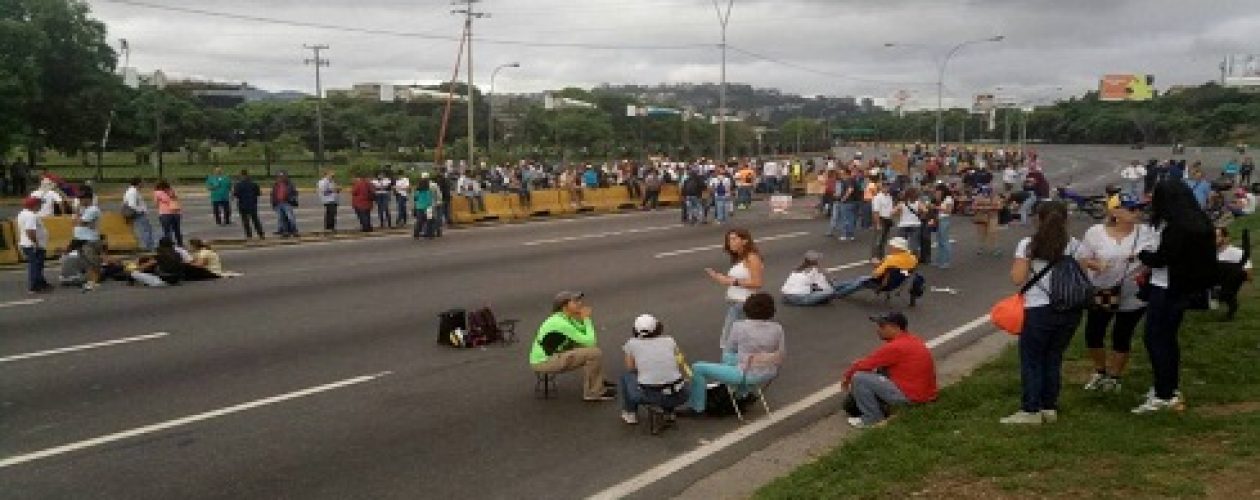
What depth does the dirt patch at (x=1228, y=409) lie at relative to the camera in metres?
6.67

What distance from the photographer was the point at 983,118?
512ft

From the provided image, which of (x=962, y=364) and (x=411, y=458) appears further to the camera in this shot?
(x=962, y=364)

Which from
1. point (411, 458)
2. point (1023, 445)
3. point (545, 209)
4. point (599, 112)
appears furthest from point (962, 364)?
point (599, 112)

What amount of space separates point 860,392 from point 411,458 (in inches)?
146

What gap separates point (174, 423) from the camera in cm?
780

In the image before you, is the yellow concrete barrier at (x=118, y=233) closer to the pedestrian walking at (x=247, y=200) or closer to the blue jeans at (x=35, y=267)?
the pedestrian walking at (x=247, y=200)

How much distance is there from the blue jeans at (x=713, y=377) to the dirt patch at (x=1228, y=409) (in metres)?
3.38

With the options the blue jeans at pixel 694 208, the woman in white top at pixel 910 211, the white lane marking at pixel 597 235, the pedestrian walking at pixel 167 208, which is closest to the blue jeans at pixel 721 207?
the blue jeans at pixel 694 208

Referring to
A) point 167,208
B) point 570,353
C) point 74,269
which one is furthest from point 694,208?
point 570,353

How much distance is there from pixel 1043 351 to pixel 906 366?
4.09ft

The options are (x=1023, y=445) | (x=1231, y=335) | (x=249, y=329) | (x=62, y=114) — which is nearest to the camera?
(x=1023, y=445)

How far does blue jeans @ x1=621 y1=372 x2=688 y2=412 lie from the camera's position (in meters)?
7.61

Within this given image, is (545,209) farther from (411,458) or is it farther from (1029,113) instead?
(1029,113)

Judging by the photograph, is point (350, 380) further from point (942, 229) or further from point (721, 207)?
point (721, 207)
